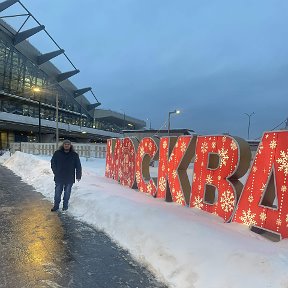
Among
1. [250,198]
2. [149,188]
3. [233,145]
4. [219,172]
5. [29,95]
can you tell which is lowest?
[149,188]

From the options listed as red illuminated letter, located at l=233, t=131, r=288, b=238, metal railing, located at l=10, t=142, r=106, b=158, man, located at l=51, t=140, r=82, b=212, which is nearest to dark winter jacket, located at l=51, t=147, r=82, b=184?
man, located at l=51, t=140, r=82, b=212

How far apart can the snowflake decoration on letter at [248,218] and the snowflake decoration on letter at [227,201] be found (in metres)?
0.46

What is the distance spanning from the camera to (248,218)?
7.15 m

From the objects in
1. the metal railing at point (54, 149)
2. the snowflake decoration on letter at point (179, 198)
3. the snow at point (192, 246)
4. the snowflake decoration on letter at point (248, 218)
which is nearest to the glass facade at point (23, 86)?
the metal railing at point (54, 149)

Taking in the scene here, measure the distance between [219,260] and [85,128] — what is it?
86.6m

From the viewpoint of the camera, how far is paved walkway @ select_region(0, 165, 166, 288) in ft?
15.9

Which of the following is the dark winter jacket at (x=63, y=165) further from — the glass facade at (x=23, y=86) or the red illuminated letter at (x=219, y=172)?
the glass facade at (x=23, y=86)

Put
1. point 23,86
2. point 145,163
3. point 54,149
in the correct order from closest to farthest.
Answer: point 145,163 → point 54,149 → point 23,86

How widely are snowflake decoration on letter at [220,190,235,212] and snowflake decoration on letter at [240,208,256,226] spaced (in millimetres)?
459

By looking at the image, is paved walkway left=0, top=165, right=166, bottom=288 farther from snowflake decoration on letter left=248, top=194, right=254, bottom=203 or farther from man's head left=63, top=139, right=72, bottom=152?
snowflake decoration on letter left=248, top=194, right=254, bottom=203

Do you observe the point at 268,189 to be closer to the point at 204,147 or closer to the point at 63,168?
the point at 204,147

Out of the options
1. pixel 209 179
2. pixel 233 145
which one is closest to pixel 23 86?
pixel 209 179

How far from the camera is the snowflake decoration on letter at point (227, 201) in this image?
775 cm

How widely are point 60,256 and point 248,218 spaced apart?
3450mm
